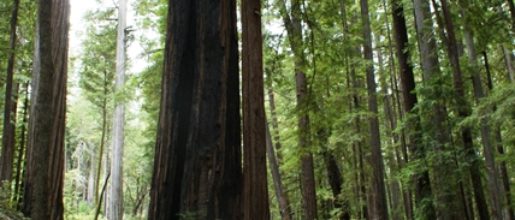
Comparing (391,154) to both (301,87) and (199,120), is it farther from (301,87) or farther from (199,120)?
(199,120)

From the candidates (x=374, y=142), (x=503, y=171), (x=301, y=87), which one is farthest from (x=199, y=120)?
(x=503, y=171)

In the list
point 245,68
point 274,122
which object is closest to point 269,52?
point 245,68

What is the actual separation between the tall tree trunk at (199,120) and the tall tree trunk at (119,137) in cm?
1279

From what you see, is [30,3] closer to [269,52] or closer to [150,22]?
[269,52]

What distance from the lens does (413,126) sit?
1065 cm

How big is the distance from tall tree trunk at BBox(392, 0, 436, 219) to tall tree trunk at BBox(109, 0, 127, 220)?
33.8 feet

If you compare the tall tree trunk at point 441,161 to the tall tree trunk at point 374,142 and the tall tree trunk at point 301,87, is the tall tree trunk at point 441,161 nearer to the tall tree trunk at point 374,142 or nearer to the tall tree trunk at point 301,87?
the tall tree trunk at point 374,142

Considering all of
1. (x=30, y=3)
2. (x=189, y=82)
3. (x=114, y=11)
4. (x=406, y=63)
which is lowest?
(x=189, y=82)

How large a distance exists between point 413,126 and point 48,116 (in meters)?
8.47

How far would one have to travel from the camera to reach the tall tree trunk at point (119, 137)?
18297mm

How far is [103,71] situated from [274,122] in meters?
9.61

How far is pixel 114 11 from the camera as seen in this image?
2155cm

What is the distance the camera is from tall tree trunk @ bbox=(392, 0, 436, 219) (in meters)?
10.4

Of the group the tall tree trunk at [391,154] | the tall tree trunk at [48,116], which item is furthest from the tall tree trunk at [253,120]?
the tall tree trunk at [391,154]
